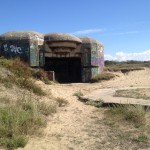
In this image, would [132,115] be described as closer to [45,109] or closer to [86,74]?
[45,109]

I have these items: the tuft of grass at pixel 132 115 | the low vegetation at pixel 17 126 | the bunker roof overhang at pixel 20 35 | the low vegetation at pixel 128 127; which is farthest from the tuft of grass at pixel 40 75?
the low vegetation at pixel 17 126

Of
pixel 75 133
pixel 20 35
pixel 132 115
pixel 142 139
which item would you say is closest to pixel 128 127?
pixel 132 115

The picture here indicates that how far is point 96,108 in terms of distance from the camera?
12.5 meters

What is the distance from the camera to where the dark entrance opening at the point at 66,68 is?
2694cm

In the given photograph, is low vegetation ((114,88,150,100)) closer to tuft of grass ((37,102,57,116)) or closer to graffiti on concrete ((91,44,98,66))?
tuft of grass ((37,102,57,116))

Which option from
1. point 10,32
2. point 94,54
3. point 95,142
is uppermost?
point 10,32

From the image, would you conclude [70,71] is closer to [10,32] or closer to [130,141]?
[10,32]

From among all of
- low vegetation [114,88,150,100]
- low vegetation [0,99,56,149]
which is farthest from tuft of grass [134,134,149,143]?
low vegetation [114,88,150,100]

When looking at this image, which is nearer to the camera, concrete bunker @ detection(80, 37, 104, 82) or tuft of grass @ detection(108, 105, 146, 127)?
tuft of grass @ detection(108, 105, 146, 127)

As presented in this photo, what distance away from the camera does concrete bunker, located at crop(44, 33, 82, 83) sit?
23109 mm

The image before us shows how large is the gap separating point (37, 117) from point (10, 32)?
15603 millimetres

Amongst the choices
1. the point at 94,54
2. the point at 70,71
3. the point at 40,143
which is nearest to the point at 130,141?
the point at 40,143

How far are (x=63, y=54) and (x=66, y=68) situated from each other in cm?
402

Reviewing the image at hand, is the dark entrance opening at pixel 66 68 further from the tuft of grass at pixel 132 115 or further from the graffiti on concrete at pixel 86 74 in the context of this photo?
the tuft of grass at pixel 132 115
